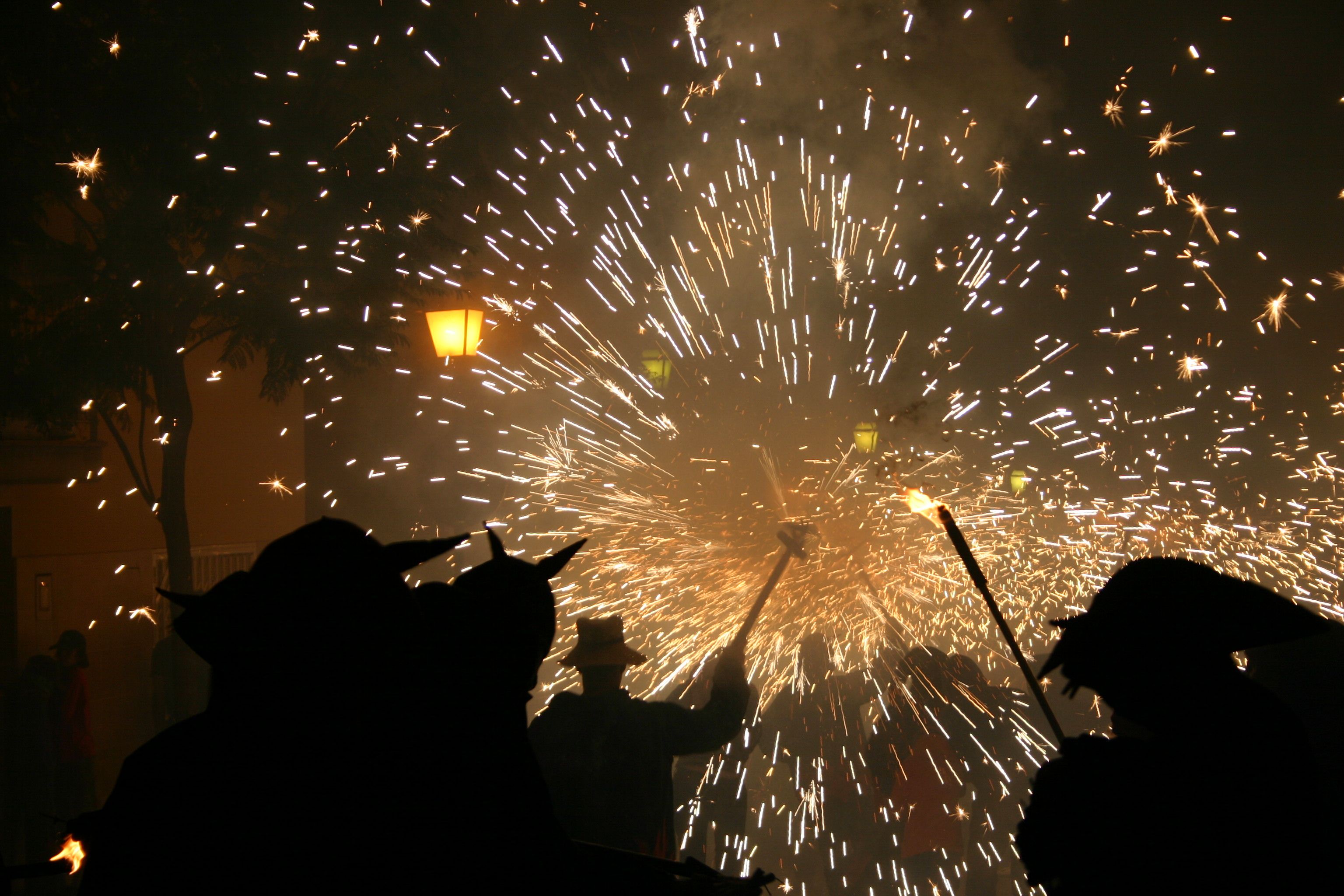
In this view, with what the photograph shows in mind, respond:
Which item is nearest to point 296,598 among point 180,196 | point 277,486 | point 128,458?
point 180,196

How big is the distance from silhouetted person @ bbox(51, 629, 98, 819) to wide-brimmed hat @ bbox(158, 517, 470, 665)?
6986mm

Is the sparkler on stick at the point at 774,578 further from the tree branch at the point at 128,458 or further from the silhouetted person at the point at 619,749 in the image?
the tree branch at the point at 128,458

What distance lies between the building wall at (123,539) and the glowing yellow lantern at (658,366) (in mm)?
4867

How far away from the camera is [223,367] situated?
464 inches

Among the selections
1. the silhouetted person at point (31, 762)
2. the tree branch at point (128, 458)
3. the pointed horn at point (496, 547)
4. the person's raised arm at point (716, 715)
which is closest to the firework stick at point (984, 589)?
the person's raised arm at point (716, 715)

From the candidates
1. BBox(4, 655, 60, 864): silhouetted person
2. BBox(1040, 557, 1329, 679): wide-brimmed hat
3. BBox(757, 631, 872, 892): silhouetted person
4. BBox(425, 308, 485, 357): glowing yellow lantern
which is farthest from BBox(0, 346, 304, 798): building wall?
BBox(1040, 557, 1329, 679): wide-brimmed hat

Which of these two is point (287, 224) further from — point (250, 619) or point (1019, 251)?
point (1019, 251)

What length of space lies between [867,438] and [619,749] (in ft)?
22.4

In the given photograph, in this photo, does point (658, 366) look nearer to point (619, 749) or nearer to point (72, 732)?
point (72, 732)

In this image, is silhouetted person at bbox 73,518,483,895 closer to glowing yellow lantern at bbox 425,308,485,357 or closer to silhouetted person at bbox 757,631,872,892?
silhouetted person at bbox 757,631,872,892

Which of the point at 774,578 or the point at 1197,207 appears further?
the point at 1197,207

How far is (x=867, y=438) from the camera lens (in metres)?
9.89

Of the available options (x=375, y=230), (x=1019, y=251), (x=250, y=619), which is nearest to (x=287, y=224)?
(x=375, y=230)

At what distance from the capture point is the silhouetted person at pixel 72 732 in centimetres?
713
